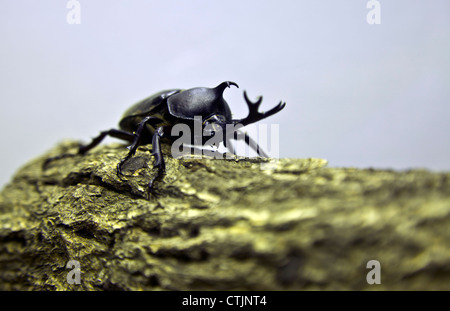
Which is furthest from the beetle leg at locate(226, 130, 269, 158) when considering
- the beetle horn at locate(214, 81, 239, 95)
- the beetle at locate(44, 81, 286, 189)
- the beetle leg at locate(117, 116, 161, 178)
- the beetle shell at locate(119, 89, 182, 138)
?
the beetle leg at locate(117, 116, 161, 178)

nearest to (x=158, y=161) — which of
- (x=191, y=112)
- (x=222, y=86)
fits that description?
(x=191, y=112)

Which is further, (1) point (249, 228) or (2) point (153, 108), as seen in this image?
(2) point (153, 108)

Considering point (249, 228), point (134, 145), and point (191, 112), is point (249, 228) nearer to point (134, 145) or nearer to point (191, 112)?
point (134, 145)

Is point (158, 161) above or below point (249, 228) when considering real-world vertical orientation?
above

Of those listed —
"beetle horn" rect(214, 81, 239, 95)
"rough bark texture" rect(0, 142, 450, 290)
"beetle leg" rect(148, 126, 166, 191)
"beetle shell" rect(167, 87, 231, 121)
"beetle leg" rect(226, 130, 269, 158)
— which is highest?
"beetle horn" rect(214, 81, 239, 95)

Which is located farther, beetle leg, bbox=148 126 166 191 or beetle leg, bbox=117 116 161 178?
beetle leg, bbox=117 116 161 178

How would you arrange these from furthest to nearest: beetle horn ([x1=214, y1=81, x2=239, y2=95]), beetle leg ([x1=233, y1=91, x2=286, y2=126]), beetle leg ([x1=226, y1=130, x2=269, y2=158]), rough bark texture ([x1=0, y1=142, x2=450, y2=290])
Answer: beetle leg ([x1=226, y1=130, x2=269, y2=158]) → beetle horn ([x1=214, y1=81, x2=239, y2=95]) → beetle leg ([x1=233, y1=91, x2=286, y2=126]) → rough bark texture ([x1=0, y1=142, x2=450, y2=290])

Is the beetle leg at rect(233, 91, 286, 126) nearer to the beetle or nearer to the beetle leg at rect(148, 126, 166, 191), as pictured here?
the beetle

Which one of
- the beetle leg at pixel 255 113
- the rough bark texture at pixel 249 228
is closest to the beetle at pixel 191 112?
the beetle leg at pixel 255 113

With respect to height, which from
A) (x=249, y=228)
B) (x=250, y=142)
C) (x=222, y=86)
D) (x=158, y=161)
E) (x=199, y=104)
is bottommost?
(x=249, y=228)
